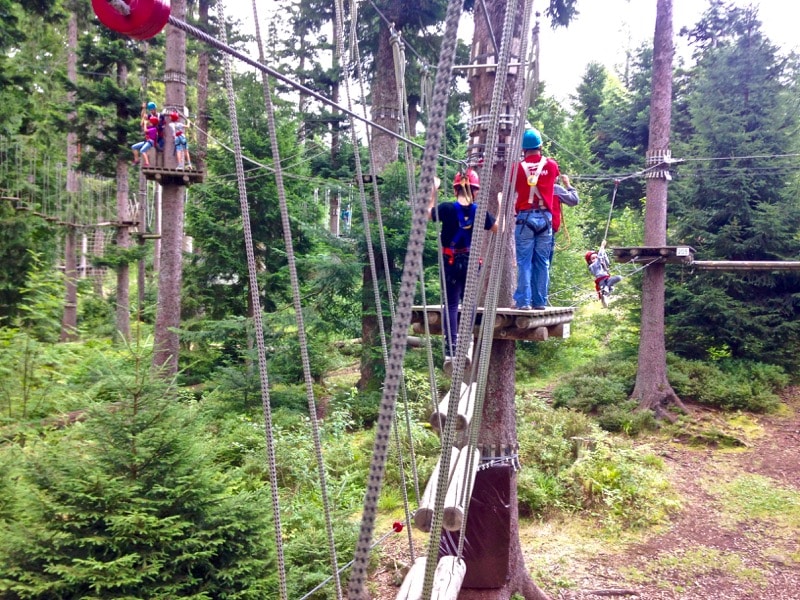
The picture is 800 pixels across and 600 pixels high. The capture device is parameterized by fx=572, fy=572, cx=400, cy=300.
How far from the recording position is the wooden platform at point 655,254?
8250 mm

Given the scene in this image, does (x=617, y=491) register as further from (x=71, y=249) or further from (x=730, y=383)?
(x=71, y=249)

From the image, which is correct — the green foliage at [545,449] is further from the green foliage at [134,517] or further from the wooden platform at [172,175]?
the wooden platform at [172,175]

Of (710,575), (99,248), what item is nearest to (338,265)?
(710,575)

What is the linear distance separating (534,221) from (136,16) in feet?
10.6

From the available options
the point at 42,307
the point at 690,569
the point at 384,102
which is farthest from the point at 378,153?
the point at 690,569

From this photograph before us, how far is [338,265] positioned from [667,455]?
210 inches

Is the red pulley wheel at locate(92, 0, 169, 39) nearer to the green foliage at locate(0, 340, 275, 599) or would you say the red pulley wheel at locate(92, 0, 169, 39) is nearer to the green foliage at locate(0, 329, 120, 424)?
the green foliage at locate(0, 340, 275, 599)

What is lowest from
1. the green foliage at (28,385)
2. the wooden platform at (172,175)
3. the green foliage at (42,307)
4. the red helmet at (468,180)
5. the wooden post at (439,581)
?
the wooden post at (439,581)

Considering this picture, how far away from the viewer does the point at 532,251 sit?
4168 mm

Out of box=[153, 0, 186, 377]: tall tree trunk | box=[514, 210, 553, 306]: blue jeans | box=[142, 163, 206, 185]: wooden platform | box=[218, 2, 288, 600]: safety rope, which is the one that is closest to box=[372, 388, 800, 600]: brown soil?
box=[514, 210, 553, 306]: blue jeans

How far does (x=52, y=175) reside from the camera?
14.6 metres

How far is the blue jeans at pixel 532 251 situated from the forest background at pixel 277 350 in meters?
2.04

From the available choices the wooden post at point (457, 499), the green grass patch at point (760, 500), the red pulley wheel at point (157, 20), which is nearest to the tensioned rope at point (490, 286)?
the wooden post at point (457, 499)

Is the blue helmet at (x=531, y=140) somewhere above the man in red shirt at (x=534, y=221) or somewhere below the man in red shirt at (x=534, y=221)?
above
